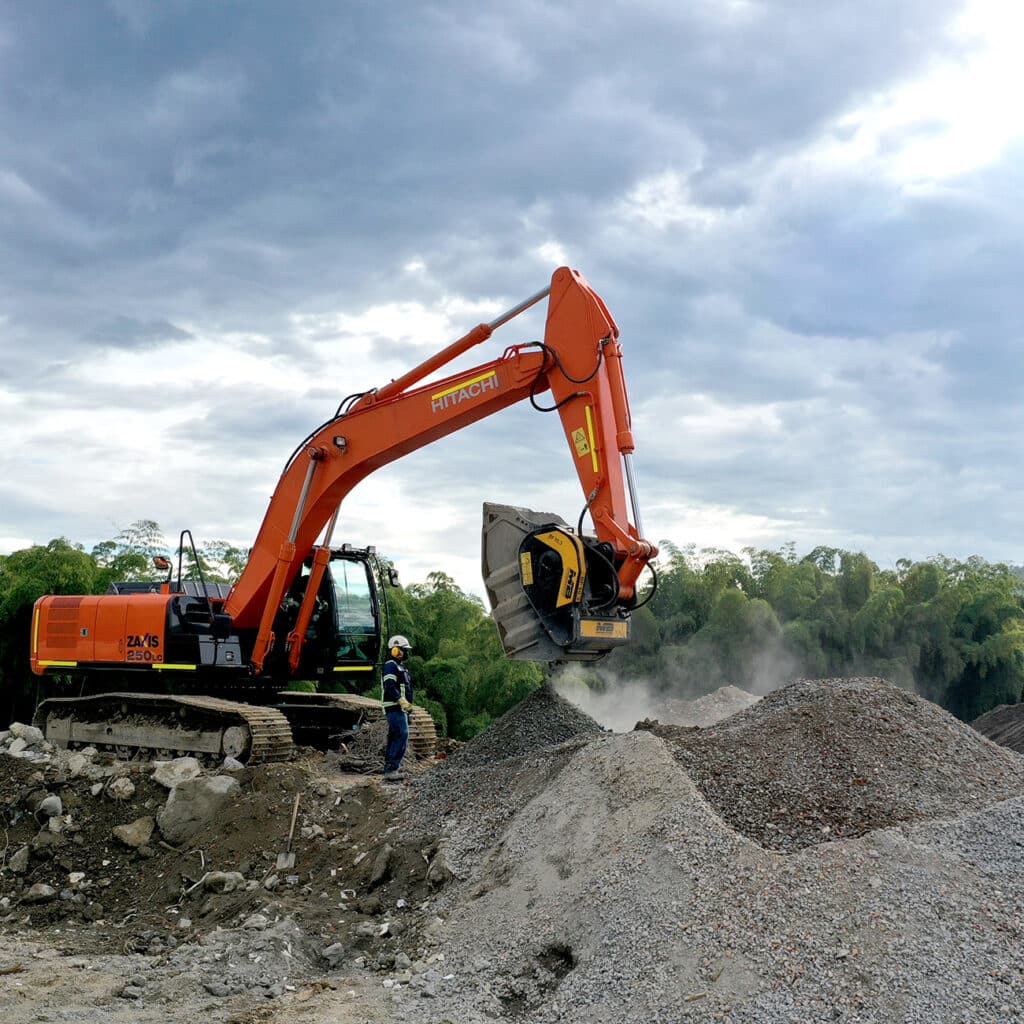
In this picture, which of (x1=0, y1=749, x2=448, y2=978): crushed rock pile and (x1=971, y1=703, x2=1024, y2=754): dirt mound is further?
(x1=971, y1=703, x2=1024, y2=754): dirt mound

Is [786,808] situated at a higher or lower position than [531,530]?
lower

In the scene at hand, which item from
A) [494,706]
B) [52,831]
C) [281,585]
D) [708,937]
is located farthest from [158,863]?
[494,706]

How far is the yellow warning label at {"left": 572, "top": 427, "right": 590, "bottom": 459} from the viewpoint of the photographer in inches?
352

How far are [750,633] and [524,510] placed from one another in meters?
13.7

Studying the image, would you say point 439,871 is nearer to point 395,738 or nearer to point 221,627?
point 395,738

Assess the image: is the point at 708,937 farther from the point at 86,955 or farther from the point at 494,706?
the point at 494,706

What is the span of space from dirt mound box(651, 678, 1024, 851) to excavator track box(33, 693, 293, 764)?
431 centimetres

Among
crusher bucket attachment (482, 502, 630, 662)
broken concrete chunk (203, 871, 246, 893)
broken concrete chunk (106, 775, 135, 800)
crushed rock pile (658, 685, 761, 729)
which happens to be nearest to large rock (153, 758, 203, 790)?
broken concrete chunk (106, 775, 135, 800)

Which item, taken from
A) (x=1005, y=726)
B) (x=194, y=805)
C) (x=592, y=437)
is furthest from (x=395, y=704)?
(x=1005, y=726)

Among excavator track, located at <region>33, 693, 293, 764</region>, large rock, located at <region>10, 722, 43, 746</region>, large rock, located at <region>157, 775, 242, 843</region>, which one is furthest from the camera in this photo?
large rock, located at <region>10, 722, 43, 746</region>

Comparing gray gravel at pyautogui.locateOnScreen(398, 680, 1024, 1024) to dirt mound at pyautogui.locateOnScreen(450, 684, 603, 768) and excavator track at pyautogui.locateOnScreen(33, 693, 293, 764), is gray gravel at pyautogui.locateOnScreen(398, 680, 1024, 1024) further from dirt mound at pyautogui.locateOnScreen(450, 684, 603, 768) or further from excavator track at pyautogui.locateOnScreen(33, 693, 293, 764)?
excavator track at pyautogui.locateOnScreen(33, 693, 293, 764)

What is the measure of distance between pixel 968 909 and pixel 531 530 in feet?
13.6

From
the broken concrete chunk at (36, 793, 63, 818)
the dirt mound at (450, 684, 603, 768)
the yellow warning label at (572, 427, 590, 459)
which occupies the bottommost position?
the broken concrete chunk at (36, 793, 63, 818)

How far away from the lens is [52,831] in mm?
10109
